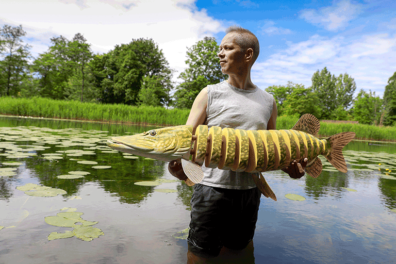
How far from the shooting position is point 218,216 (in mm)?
1542

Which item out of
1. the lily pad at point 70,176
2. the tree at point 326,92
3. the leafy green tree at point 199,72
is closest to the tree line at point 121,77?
the leafy green tree at point 199,72

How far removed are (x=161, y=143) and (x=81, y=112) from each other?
16353 millimetres

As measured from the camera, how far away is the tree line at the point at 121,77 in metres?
27.6

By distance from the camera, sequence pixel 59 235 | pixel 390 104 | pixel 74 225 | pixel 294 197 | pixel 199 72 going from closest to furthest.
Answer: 1. pixel 59 235
2. pixel 74 225
3. pixel 294 197
4. pixel 199 72
5. pixel 390 104

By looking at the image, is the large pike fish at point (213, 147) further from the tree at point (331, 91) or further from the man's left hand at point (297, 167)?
the tree at point (331, 91)

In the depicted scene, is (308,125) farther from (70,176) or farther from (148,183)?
(70,176)

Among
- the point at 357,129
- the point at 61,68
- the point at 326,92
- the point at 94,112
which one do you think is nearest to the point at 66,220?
the point at 94,112

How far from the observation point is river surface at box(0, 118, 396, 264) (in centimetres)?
181

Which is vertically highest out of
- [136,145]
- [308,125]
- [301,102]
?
[301,102]

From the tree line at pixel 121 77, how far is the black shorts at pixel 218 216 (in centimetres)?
2558

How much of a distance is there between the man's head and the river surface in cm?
128

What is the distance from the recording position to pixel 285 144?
1.34 m

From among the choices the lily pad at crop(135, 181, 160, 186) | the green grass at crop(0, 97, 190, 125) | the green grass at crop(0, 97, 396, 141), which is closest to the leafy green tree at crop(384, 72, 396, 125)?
the green grass at crop(0, 97, 396, 141)

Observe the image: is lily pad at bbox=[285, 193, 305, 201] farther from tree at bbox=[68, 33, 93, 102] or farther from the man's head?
tree at bbox=[68, 33, 93, 102]
